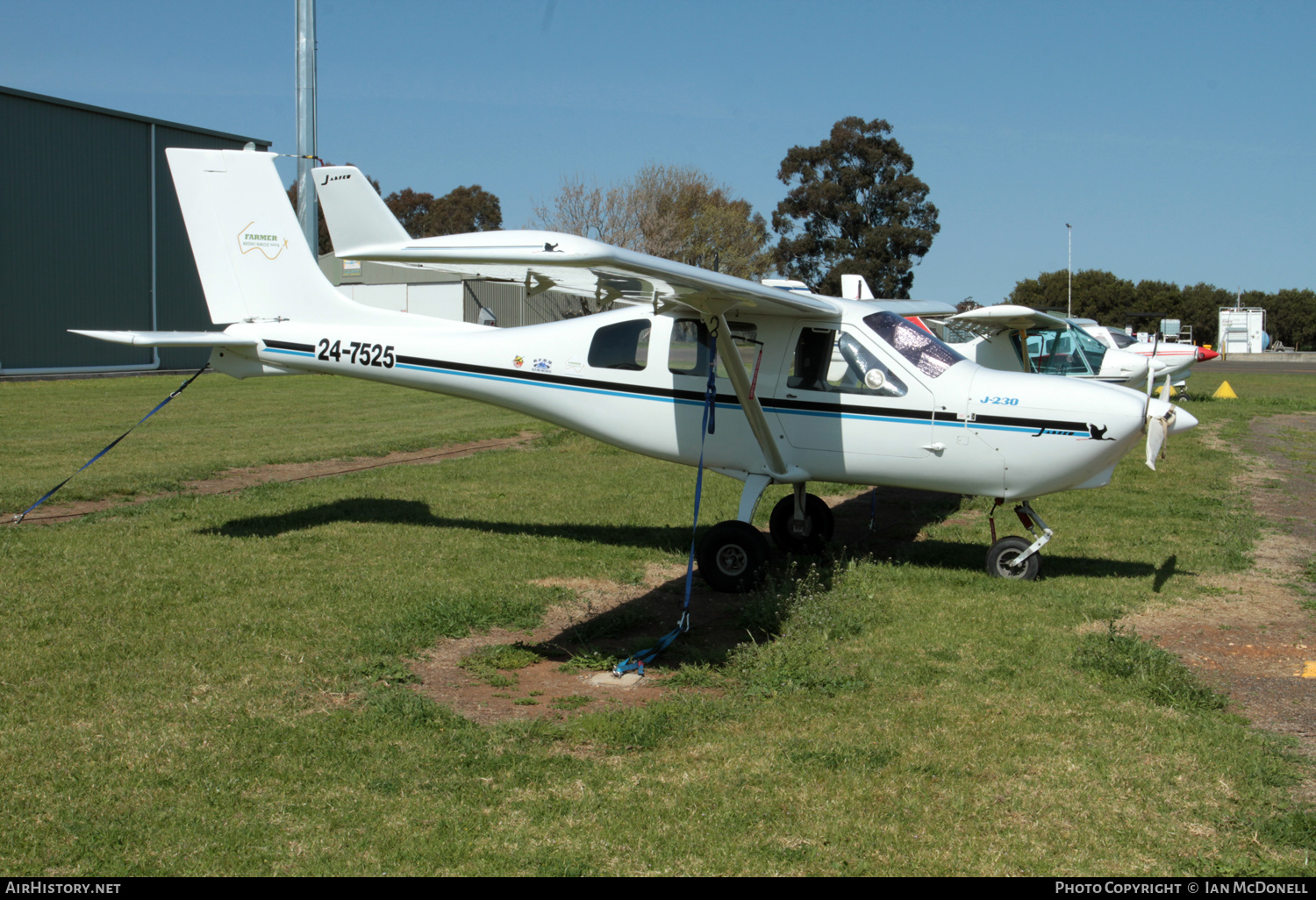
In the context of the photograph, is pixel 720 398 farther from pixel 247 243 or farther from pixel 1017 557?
pixel 247 243

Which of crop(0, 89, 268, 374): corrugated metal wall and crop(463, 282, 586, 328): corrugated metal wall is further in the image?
crop(463, 282, 586, 328): corrugated metal wall

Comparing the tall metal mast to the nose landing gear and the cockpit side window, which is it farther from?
the cockpit side window

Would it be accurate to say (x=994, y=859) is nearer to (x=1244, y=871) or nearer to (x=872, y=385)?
(x=1244, y=871)

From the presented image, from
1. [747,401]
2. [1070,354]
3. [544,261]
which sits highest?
[1070,354]

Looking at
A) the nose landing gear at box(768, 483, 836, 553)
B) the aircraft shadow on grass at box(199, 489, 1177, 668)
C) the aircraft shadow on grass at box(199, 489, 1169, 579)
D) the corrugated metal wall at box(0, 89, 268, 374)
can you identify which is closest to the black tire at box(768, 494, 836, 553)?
the nose landing gear at box(768, 483, 836, 553)

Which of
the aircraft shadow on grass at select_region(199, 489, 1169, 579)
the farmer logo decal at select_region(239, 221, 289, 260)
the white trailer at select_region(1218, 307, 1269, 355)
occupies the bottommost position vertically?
the aircraft shadow on grass at select_region(199, 489, 1169, 579)

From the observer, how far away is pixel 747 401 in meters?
8.22

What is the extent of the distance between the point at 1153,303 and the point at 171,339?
321 ft

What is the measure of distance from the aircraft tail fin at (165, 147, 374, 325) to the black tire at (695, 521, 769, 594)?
4571 millimetres

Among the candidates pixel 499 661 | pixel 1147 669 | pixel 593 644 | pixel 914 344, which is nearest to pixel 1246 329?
pixel 914 344

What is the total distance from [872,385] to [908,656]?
9.62ft

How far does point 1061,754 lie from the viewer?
4.80 meters

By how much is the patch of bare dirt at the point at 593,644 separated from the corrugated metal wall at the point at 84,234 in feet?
111

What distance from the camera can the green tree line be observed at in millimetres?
89562
